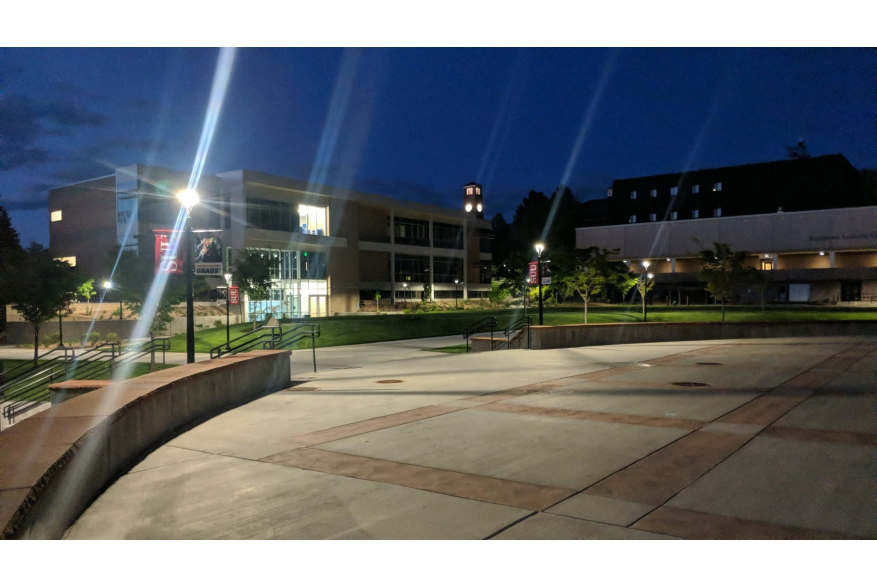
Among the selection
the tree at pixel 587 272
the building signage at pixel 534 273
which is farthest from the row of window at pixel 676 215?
the building signage at pixel 534 273

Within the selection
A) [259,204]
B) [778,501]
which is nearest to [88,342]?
[259,204]

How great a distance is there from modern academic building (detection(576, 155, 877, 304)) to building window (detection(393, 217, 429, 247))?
20.8 meters

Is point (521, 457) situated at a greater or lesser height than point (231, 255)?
lesser

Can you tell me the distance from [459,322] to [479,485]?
110ft

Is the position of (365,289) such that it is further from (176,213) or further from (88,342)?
(88,342)

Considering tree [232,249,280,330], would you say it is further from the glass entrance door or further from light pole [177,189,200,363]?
light pole [177,189,200,363]

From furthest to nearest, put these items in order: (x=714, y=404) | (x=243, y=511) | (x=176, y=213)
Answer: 1. (x=176, y=213)
2. (x=714, y=404)
3. (x=243, y=511)

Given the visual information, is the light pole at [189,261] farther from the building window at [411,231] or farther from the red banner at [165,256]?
the building window at [411,231]

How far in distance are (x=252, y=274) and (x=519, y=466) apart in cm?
4361

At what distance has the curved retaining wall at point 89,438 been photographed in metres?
4.61

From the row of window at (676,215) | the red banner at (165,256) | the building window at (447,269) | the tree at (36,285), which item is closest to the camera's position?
the red banner at (165,256)

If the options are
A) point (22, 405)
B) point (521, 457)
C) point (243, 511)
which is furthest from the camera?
point (22, 405)

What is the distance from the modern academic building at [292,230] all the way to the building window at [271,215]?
10cm

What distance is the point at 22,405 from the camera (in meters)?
18.2
